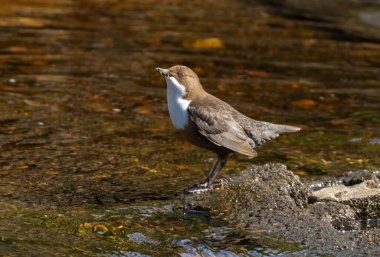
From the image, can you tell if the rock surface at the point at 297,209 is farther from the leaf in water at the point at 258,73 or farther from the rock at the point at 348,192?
the leaf in water at the point at 258,73

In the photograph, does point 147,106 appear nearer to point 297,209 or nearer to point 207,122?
point 207,122

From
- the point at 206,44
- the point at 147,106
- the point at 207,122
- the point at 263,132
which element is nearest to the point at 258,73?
the point at 206,44

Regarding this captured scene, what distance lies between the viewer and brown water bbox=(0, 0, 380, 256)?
4836 millimetres

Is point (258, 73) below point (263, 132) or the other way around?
below

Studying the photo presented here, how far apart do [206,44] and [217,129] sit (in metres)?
5.79

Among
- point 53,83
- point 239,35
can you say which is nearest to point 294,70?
point 239,35

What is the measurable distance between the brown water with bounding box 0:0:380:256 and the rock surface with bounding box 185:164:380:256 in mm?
128

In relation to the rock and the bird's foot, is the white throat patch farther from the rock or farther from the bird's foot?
the rock

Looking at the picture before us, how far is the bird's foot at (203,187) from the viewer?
5.34 metres

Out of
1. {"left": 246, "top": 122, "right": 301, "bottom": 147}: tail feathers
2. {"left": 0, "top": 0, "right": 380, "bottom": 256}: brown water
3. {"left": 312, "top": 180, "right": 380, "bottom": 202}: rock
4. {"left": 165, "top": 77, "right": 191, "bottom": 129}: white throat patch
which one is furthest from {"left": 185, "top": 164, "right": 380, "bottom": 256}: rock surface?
{"left": 165, "top": 77, "right": 191, "bottom": 129}: white throat patch

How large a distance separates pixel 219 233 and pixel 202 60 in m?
5.48

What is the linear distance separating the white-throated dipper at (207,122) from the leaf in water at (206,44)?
17.4 feet

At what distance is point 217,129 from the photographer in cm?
530

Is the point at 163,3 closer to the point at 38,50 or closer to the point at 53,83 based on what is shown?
the point at 38,50
